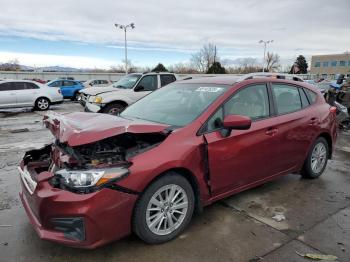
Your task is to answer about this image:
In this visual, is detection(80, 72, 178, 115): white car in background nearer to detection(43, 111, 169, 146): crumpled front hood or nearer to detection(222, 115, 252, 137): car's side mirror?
detection(43, 111, 169, 146): crumpled front hood

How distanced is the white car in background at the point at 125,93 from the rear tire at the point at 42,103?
644 cm

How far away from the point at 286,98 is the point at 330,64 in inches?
3812

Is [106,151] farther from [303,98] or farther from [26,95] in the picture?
[26,95]

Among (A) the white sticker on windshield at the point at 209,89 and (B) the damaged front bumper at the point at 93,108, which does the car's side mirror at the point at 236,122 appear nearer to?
(A) the white sticker on windshield at the point at 209,89

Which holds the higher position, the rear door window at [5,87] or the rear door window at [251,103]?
the rear door window at [251,103]

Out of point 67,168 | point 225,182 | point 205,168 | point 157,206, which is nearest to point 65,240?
point 67,168

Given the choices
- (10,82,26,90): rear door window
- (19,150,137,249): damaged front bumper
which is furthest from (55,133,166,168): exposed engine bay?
(10,82,26,90): rear door window

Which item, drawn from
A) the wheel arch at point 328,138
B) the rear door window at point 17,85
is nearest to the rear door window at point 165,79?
the wheel arch at point 328,138

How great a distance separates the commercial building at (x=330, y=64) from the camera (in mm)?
88206

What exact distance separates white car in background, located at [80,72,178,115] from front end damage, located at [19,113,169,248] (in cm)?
740

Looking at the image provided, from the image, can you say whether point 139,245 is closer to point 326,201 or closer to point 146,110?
point 146,110

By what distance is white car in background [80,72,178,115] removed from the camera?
11.0 metres

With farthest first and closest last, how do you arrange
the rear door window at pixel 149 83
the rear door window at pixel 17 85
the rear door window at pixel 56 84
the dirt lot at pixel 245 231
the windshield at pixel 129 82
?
the rear door window at pixel 56 84 → the rear door window at pixel 17 85 → the windshield at pixel 129 82 → the rear door window at pixel 149 83 → the dirt lot at pixel 245 231

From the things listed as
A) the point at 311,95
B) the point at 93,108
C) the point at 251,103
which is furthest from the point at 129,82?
the point at 251,103
